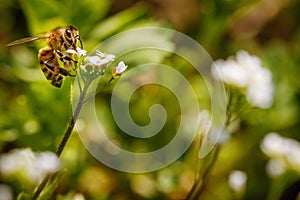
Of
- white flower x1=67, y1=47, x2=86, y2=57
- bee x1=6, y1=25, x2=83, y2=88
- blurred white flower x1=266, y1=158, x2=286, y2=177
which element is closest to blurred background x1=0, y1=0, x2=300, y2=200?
blurred white flower x1=266, y1=158, x2=286, y2=177

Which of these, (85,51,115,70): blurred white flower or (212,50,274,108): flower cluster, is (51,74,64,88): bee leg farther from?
(212,50,274,108): flower cluster

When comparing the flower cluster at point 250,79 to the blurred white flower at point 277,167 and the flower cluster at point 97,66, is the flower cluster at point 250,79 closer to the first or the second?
the blurred white flower at point 277,167

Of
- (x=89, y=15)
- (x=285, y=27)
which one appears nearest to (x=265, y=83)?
(x=89, y=15)

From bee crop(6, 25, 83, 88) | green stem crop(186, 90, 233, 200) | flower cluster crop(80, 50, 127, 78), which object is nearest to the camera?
flower cluster crop(80, 50, 127, 78)

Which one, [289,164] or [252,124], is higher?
[289,164]

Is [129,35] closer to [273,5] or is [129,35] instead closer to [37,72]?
[37,72]

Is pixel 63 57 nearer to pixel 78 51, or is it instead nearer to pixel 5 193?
pixel 78 51
